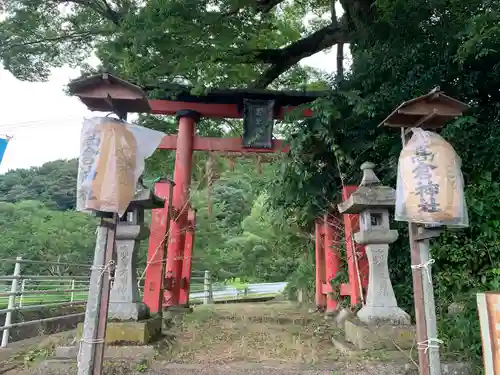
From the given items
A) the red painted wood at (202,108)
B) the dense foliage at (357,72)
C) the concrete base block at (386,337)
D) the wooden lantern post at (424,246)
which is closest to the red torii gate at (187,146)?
the red painted wood at (202,108)

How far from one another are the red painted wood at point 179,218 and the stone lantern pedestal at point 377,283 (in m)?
3.67

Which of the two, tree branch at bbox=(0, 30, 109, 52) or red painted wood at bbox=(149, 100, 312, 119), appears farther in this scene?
red painted wood at bbox=(149, 100, 312, 119)

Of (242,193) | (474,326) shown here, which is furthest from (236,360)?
(242,193)

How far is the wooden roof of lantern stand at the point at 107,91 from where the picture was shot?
3504 millimetres

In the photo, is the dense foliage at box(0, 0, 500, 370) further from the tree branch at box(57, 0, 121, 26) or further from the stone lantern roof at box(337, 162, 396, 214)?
the stone lantern roof at box(337, 162, 396, 214)

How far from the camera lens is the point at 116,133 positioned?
3.44 m

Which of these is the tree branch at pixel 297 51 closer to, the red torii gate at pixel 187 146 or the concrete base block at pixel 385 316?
the red torii gate at pixel 187 146

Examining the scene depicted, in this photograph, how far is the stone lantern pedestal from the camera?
427 cm

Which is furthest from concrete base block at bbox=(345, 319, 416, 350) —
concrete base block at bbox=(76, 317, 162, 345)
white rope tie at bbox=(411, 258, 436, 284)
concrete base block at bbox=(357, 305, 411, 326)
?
concrete base block at bbox=(76, 317, 162, 345)

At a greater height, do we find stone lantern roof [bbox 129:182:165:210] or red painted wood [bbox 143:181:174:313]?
stone lantern roof [bbox 129:182:165:210]

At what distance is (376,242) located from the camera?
193 inches

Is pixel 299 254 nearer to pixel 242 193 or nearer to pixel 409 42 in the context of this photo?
pixel 409 42

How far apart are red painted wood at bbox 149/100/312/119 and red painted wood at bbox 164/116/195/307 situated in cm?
59

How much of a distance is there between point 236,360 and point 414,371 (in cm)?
180
